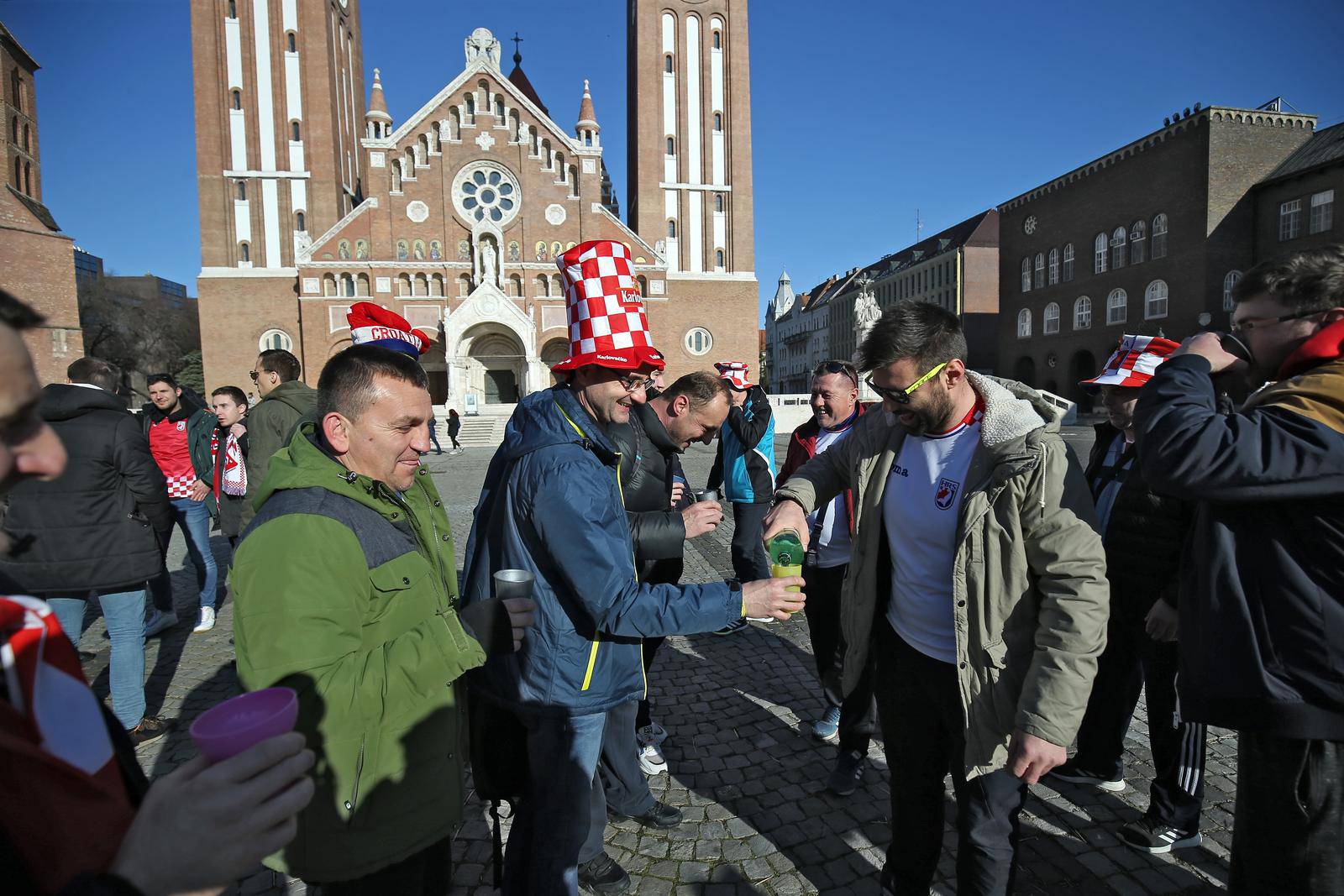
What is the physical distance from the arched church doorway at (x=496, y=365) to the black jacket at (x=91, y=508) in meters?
26.1

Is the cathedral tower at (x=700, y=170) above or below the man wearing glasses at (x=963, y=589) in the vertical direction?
above

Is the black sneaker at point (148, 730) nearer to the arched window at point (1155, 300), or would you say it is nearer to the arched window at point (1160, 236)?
the arched window at point (1155, 300)

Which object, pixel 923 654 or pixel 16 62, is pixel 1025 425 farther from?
pixel 16 62

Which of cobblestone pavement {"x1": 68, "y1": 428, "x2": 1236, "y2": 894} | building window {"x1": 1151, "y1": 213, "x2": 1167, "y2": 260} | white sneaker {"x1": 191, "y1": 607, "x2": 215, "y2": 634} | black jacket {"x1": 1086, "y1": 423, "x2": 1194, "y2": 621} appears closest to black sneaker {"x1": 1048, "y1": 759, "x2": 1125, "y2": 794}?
cobblestone pavement {"x1": 68, "y1": 428, "x2": 1236, "y2": 894}

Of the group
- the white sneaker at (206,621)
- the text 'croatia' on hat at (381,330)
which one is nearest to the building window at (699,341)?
the white sneaker at (206,621)

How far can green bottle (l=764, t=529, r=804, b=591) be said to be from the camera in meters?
2.20

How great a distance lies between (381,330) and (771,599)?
8.87ft

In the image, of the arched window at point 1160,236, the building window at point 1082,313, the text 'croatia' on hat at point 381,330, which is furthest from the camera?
the building window at point 1082,313

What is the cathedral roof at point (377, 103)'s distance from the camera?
30.2 meters

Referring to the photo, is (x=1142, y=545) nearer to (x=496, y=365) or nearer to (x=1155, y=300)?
(x=496, y=365)

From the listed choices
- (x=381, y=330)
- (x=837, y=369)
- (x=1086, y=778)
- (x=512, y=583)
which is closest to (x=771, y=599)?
(x=512, y=583)

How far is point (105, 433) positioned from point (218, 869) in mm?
3913

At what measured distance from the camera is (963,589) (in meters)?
2.00

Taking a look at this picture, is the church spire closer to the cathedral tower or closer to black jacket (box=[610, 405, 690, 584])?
the cathedral tower
